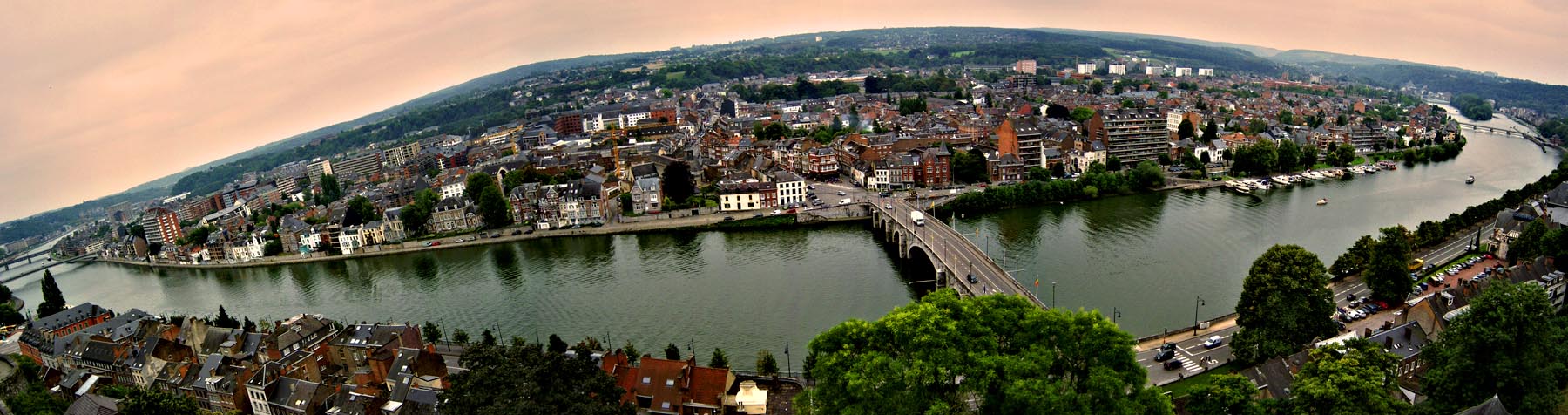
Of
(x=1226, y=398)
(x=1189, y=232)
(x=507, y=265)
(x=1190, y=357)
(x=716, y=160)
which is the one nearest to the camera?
(x=1226, y=398)

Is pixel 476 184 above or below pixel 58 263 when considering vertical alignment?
above

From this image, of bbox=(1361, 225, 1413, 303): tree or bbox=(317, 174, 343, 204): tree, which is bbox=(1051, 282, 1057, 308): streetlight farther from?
bbox=(317, 174, 343, 204): tree

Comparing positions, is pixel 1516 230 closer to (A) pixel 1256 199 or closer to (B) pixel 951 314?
(A) pixel 1256 199

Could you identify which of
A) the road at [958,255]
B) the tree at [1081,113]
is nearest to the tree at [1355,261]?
the road at [958,255]

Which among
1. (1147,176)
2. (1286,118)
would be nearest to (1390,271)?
(1147,176)

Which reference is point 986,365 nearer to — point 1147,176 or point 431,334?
point 431,334

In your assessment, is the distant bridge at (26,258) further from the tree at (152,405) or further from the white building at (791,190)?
the tree at (152,405)

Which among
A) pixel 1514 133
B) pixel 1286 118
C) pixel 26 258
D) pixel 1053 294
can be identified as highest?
pixel 1286 118
